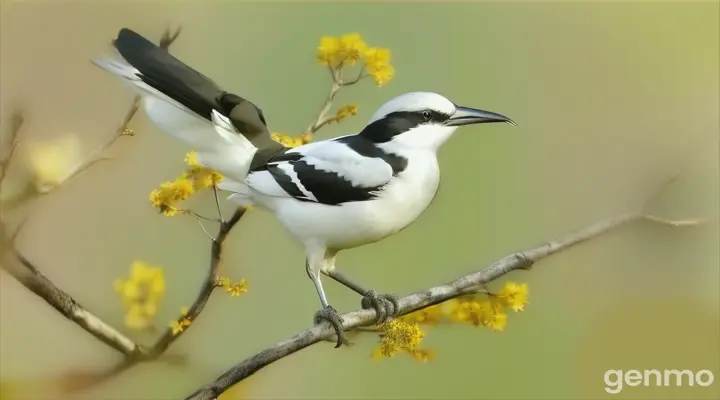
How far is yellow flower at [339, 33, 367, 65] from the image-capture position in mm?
969

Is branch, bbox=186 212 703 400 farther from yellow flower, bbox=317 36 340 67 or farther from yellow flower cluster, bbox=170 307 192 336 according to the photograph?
yellow flower, bbox=317 36 340 67

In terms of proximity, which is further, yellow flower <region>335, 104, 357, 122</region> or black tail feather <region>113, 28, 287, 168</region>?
yellow flower <region>335, 104, 357, 122</region>

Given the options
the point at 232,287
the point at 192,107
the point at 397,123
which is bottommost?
the point at 232,287

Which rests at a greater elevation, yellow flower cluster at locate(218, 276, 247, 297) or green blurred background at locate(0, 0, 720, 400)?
green blurred background at locate(0, 0, 720, 400)

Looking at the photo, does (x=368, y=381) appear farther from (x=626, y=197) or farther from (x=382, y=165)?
(x=626, y=197)

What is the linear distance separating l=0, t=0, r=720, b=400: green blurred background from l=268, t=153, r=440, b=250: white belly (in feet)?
0.22

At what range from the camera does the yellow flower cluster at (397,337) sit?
914 millimetres

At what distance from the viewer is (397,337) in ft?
3.01

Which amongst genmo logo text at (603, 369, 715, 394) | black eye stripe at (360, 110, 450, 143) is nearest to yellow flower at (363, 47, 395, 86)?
black eye stripe at (360, 110, 450, 143)

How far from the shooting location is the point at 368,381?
97 centimetres

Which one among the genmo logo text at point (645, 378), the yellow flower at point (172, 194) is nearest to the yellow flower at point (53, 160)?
the yellow flower at point (172, 194)

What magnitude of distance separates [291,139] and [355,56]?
15cm

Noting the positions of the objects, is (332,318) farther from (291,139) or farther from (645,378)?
(645,378)

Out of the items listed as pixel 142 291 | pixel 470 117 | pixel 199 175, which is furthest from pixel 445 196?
pixel 142 291
